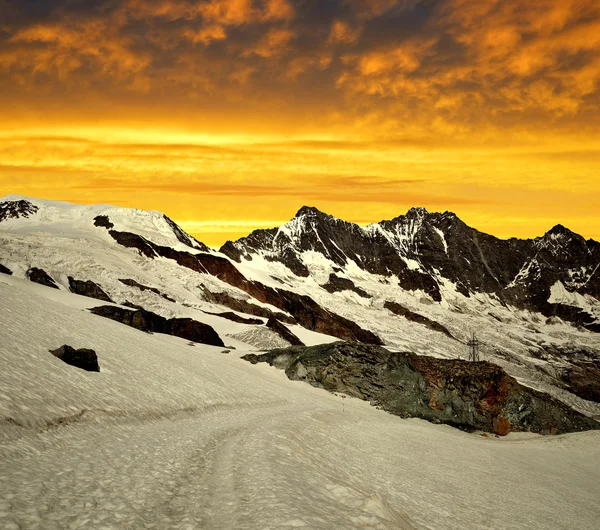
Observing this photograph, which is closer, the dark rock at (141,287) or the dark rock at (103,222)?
the dark rock at (141,287)

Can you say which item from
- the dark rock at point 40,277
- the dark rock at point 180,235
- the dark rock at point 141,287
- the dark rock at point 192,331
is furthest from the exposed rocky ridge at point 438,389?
the dark rock at point 180,235

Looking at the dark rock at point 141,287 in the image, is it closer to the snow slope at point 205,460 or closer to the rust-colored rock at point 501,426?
the snow slope at point 205,460

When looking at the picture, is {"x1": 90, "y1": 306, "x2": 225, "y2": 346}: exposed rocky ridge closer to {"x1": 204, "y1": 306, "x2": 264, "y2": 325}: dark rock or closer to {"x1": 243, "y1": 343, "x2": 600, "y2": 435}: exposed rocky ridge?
{"x1": 243, "y1": 343, "x2": 600, "y2": 435}: exposed rocky ridge

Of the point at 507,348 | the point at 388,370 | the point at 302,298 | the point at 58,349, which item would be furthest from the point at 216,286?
the point at 507,348

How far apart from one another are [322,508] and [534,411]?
1473 inches

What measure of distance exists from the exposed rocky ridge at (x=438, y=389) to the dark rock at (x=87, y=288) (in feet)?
159

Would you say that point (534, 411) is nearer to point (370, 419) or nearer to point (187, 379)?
point (370, 419)

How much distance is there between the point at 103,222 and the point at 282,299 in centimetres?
6261

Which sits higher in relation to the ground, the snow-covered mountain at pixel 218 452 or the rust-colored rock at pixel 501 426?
the snow-covered mountain at pixel 218 452

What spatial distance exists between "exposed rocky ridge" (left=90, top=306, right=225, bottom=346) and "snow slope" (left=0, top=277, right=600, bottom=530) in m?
16.0

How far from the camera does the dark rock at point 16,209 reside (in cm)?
14588

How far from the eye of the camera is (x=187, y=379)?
1005 inches

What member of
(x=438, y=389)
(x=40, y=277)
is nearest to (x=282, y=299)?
(x=40, y=277)

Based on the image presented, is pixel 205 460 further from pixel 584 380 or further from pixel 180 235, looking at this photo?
pixel 584 380
